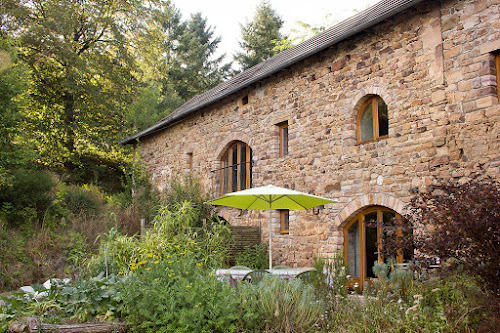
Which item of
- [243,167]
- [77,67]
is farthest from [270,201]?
[77,67]

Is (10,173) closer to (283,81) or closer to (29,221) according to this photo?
(29,221)

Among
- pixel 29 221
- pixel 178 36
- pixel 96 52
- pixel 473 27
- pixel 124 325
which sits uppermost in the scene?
pixel 178 36

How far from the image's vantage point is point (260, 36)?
2617cm

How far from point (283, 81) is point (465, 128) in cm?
439

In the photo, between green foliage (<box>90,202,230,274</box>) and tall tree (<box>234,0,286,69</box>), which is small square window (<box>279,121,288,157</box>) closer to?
green foliage (<box>90,202,230,274</box>)

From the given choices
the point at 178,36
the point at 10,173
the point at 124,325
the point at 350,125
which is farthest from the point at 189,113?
the point at 178,36

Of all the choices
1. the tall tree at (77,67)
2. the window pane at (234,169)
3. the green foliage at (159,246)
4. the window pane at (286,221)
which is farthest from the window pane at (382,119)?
the tall tree at (77,67)

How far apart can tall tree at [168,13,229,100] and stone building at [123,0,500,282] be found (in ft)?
51.2

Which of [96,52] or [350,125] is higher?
[96,52]

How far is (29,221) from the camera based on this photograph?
9836mm

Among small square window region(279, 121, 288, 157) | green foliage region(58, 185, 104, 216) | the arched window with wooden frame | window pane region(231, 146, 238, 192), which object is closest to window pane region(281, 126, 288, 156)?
small square window region(279, 121, 288, 157)

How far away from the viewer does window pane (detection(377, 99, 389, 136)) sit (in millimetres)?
7562

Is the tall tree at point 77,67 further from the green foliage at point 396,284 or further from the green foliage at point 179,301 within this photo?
the green foliage at point 396,284

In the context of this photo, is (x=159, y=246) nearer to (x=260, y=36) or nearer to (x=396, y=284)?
(x=396, y=284)
